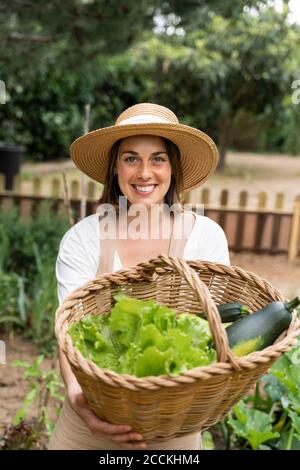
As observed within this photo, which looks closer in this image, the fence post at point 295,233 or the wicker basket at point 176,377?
the wicker basket at point 176,377

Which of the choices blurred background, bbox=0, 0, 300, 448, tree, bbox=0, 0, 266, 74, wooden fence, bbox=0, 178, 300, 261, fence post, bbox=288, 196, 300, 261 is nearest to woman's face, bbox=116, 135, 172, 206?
blurred background, bbox=0, 0, 300, 448

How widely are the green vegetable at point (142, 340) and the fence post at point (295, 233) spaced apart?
4.56 metres

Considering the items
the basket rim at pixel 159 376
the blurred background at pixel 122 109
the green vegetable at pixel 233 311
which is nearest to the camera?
the basket rim at pixel 159 376

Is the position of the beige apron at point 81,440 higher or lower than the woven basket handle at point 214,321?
lower

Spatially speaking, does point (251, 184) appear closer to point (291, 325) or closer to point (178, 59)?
point (178, 59)

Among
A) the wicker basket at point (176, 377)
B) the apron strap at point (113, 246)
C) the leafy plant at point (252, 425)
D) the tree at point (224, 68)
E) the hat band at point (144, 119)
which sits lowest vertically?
the leafy plant at point (252, 425)

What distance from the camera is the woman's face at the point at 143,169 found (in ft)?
5.08

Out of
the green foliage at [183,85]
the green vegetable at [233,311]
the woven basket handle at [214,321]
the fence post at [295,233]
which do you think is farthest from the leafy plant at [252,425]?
the green foliage at [183,85]

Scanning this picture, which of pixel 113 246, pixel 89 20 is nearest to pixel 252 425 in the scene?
pixel 113 246

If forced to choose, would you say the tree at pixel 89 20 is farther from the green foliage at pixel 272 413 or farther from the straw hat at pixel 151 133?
the green foliage at pixel 272 413

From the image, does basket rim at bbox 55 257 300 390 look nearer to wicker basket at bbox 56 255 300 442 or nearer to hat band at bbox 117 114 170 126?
wicker basket at bbox 56 255 300 442

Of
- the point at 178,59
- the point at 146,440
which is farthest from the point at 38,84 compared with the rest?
the point at 146,440

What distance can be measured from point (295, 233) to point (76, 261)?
4501 millimetres

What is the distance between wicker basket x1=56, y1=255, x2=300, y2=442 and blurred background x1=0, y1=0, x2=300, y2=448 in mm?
1005
